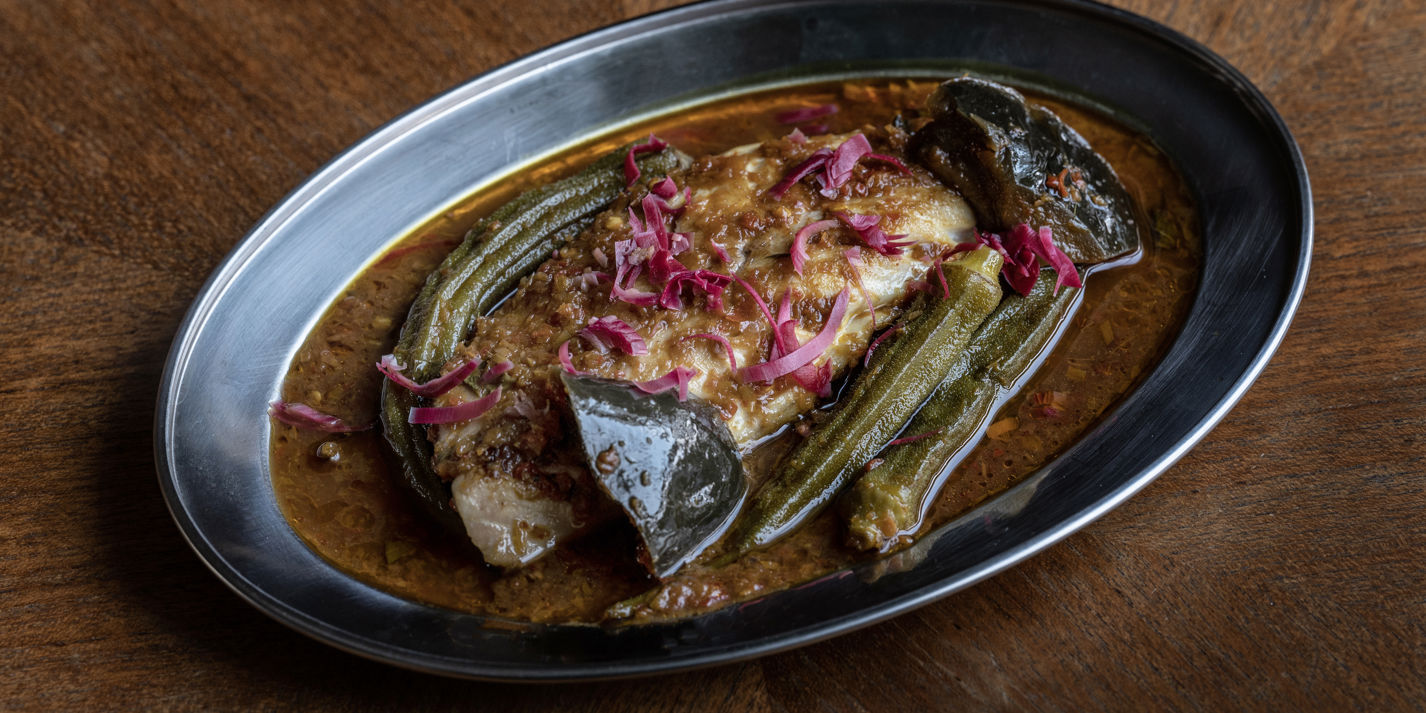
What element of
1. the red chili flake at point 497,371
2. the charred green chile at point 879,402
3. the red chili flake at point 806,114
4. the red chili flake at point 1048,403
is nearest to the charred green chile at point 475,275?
the red chili flake at point 497,371

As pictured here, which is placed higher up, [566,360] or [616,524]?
[566,360]

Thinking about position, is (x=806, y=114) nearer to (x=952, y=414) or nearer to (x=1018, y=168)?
(x=1018, y=168)

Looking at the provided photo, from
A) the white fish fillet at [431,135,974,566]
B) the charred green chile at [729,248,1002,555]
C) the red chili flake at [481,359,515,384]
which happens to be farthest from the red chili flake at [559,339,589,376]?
the charred green chile at [729,248,1002,555]

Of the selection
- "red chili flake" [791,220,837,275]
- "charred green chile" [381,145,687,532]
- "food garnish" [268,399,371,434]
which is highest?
"red chili flake" [791,220,837,275]

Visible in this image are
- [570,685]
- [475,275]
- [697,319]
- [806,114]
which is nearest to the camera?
[570,685]

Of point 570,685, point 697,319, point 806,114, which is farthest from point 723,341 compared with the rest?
point 806,114

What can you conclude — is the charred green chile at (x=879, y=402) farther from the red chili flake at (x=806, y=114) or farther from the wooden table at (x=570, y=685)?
the red chili flake at (x=806, y=114)

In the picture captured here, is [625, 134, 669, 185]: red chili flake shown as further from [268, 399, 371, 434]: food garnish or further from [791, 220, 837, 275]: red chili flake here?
[268, 399, 371, 434]: food garnish
